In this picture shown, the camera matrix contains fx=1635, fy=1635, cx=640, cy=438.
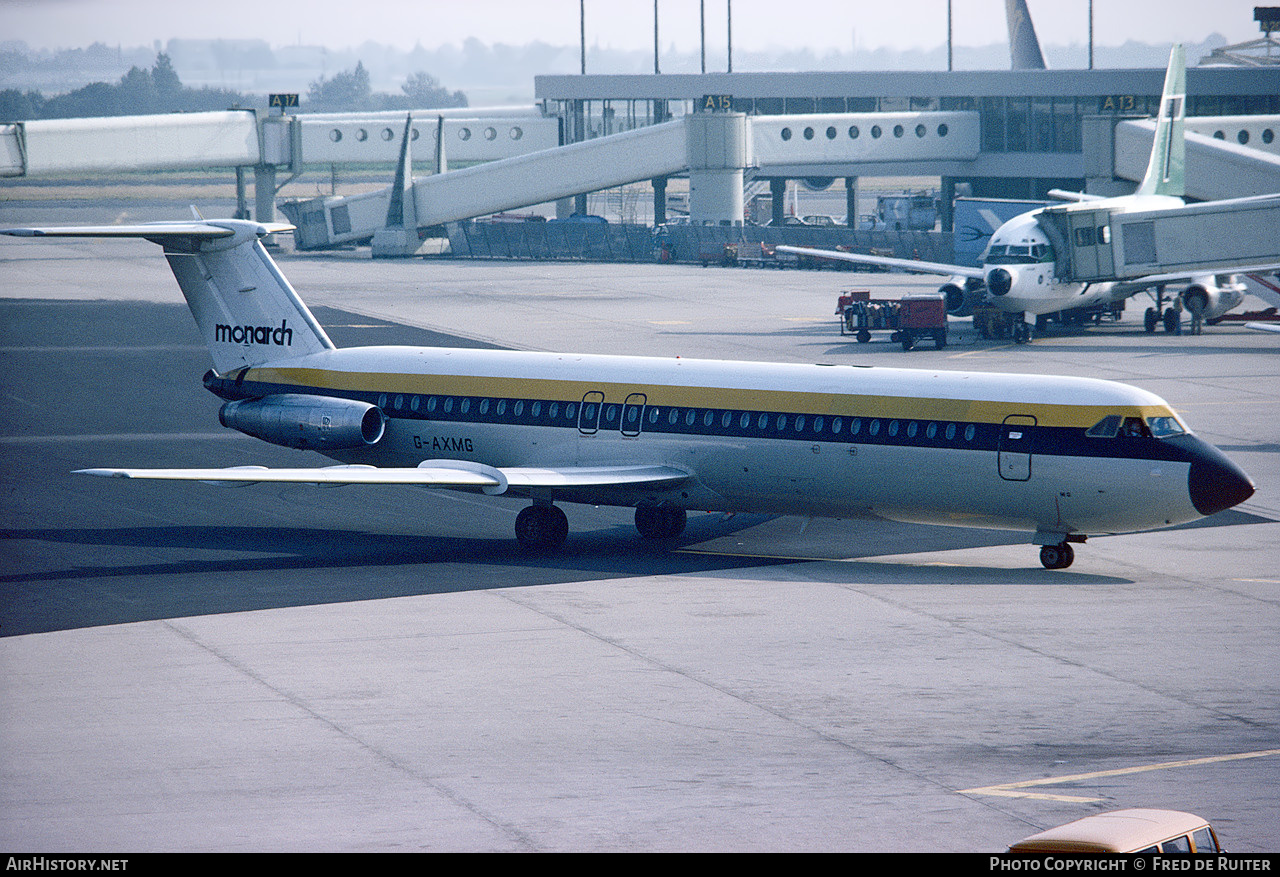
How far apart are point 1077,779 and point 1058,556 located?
12.6m

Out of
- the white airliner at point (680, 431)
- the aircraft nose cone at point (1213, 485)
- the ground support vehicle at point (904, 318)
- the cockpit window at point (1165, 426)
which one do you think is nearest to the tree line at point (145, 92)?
the white airliner at point (680, 431)

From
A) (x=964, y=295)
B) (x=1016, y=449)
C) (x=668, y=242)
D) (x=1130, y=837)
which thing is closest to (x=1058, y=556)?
(x=1016, y=449)

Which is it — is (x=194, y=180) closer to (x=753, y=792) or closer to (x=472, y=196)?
(x=472, y=196)

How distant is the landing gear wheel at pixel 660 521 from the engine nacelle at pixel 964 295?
36211mm

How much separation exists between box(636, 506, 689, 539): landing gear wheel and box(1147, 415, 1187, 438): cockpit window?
31.2 ft

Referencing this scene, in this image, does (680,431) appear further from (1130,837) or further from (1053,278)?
(1053,278)

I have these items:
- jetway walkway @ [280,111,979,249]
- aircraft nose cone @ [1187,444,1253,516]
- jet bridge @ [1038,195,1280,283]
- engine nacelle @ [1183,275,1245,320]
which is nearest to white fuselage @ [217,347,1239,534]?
aircraft nose cone @ [1187,444,1253,516]

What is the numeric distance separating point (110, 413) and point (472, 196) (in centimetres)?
5809

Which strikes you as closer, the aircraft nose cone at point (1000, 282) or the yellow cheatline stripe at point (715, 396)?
the yellow cheatline stripe at point (715, 396)

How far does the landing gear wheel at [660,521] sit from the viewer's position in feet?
110

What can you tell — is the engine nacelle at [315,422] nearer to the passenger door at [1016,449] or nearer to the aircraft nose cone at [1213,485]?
the passenger door at [1016,449]

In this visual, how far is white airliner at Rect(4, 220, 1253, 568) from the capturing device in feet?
96.3

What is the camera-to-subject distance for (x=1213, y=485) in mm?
28781

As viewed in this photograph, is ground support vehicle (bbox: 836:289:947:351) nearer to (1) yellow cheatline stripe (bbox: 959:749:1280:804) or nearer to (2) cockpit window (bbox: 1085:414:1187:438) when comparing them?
(2) cockpit window (bbox: 1085:414:1187:438)
